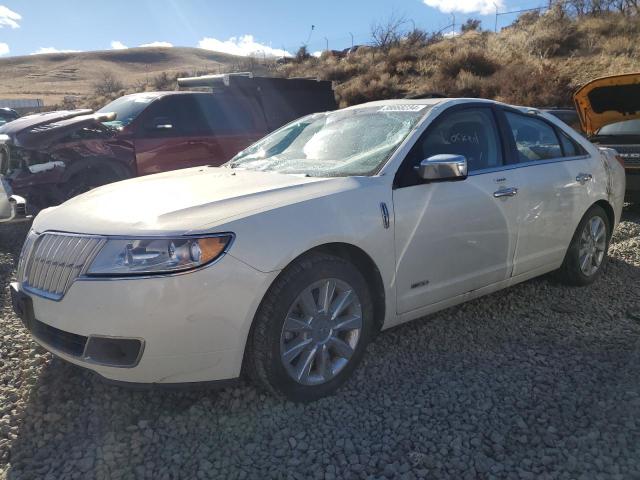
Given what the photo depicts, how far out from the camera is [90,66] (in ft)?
291

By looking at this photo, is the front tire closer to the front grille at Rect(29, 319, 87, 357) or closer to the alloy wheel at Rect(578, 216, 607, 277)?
the front grille at Rect(29, 319, 87, 357)

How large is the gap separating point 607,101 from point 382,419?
6780mm

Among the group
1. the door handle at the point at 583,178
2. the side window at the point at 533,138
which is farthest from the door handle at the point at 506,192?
the door handle at the point at 583,178

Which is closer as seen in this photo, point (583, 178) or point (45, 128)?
point (583, 178)

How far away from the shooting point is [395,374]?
3369 millimetres

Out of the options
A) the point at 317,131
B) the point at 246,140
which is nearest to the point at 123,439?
the point at 317,131

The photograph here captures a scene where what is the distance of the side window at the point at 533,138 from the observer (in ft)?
14.1

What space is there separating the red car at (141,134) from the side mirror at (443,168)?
16.9ft

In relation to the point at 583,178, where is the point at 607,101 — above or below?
above

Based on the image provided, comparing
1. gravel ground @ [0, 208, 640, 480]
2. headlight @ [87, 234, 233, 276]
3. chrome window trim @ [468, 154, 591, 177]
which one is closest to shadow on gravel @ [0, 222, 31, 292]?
gravel ground @ [0, 208, 640, 480]

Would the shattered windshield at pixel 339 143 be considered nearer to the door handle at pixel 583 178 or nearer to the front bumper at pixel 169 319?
the front bumper at pixel 169 319

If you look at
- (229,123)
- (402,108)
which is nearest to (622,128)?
(402,108)

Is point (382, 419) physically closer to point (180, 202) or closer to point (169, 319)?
point (169, 319)

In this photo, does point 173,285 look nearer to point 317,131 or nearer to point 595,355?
point 317,131
